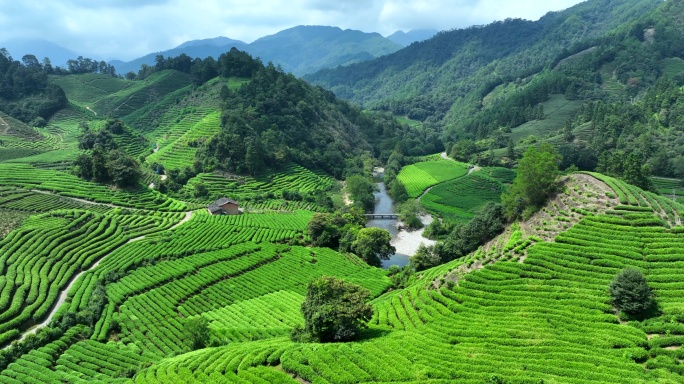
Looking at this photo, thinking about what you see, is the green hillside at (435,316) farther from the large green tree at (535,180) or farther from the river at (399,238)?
the river at (399,238)

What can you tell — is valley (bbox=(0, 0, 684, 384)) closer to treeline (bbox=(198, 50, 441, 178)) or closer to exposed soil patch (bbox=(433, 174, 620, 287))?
exposed soil patch (bbox=(433, 174, 620, 287))

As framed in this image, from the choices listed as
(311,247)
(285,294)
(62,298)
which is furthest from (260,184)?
(62,298)

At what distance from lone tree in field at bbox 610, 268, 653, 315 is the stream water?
149 ft

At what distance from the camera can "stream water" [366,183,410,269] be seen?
256ft

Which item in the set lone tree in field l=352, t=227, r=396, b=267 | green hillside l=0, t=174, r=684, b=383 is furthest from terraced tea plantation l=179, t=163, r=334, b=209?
green hillside l=0, t=174, r=684, b=383

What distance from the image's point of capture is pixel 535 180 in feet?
161

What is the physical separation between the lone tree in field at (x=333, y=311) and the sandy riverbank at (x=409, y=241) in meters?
45.6

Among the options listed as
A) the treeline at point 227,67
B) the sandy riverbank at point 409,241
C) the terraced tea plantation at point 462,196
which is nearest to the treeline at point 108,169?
the sandy riverbank at point 409,241

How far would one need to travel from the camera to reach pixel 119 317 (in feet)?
165

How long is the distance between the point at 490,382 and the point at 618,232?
2259cm

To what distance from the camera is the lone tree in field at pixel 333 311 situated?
35188 mm

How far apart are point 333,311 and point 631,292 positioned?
22.7 m

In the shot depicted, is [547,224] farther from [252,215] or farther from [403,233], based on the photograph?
[252,215]

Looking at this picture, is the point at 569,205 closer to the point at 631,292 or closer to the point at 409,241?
the point at 631,292
